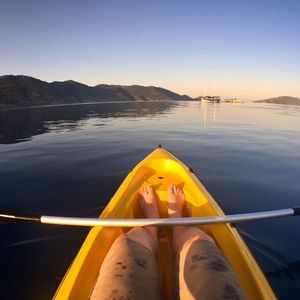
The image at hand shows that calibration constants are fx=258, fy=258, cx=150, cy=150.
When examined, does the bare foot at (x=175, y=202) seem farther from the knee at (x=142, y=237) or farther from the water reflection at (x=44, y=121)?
the water reflection at (x=44, y=121)

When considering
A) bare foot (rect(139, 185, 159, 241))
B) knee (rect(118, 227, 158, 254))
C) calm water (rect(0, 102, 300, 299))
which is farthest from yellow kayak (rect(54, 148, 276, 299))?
calm water (rect(0, 102, 300, 299))

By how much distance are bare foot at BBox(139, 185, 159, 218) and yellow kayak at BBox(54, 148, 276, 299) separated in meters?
0.16

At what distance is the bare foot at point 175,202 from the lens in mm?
4723

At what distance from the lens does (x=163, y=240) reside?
14.1 ft

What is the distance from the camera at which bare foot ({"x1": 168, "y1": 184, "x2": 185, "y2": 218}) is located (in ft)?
15.5

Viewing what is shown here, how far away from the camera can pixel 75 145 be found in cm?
1470

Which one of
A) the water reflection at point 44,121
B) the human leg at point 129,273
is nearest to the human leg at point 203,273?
the human leg at point 129,273

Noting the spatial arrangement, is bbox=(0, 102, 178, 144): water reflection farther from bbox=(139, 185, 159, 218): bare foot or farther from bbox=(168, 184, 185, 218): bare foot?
bbox=(168, 184, 185, 218): bare foot

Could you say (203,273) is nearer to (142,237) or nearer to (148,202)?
(142,237)

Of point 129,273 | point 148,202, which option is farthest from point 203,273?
point 148,202

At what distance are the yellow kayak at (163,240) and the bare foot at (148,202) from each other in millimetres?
157

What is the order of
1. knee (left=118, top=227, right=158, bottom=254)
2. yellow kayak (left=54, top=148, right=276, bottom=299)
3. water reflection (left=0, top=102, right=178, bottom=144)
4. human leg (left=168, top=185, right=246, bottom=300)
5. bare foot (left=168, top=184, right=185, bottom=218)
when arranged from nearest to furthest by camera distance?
human leg (left=168, top=185, right=246, bottom=300) < yellow kayak (left=54, top=148, right=276, bottom=299) < knee (left=118, top=227, right=158, bottom=254) < bare foot (left=168, top=184, right=185, bottom=218) < water reflection (left=0, top=102, right=178, bottom=144)

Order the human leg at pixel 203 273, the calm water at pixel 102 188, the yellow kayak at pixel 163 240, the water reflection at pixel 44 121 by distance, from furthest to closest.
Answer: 1. the water reflection at pixel 44 121
2. the calm water at pixel 102 188
3. the yellow kayak at pixel 163 240
4. the human leg at pixel 203 273

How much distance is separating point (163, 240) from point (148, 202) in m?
0.90
